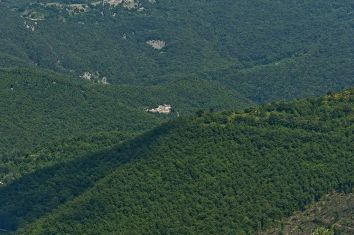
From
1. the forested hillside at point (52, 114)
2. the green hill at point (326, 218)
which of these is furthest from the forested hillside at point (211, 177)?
the forested hillside at point (52, 114)

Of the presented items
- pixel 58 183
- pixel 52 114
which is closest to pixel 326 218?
pixel 58 183

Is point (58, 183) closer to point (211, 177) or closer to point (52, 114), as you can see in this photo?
point (211, 177)

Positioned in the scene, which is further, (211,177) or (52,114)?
(52,114)

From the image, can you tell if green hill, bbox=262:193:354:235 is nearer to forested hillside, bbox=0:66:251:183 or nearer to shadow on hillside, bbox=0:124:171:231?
shadow on hillside, bbox=0:124:171:231

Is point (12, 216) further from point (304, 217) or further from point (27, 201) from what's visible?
point (304, 217)

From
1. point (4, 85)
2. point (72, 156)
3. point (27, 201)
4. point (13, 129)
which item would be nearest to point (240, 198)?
point (27, 201)

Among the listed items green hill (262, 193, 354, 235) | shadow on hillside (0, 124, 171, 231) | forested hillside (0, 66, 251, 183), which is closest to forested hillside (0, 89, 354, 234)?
shadow on hillside (0, 124, 171, 231)

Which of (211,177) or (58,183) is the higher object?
(211,177)
